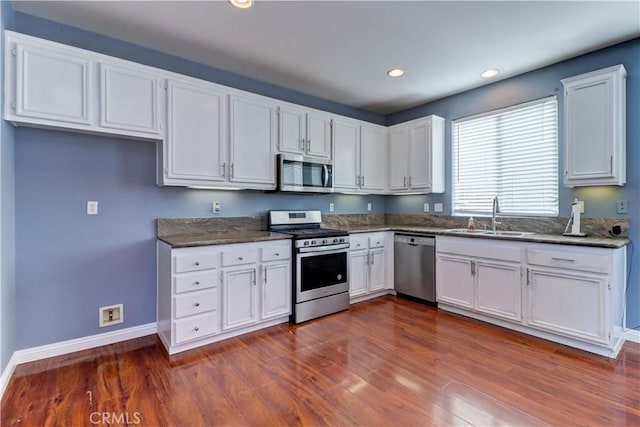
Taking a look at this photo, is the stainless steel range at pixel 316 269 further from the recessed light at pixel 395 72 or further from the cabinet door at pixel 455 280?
the recessed light at pixel 395 72

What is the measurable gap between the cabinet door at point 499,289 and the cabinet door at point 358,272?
49.0 inches

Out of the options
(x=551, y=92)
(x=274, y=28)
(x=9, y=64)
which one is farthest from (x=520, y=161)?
(x=9, y=64)

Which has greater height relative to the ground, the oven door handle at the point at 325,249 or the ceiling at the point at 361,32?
the ceiling at the point at 361,32

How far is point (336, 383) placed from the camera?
2115 mm

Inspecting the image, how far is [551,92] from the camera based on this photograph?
323 centimetres

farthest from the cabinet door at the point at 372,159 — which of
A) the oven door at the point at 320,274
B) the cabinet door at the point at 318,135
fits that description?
the oven door at the point at 320,274

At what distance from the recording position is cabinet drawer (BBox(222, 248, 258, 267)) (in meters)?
2.75

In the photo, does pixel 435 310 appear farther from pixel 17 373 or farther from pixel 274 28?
pixel 17 373

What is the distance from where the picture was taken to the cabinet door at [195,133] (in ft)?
8.95

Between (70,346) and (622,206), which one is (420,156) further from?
(70,346)

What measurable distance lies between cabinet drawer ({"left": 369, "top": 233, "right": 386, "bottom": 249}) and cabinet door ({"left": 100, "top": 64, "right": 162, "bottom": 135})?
259 centimetres

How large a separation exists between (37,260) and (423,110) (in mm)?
4600

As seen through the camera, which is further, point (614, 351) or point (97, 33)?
point (97, 33)
